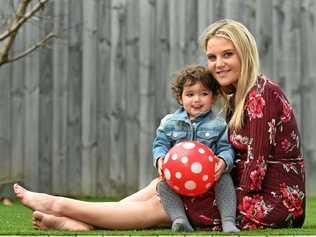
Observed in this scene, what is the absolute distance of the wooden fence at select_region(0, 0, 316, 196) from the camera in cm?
741

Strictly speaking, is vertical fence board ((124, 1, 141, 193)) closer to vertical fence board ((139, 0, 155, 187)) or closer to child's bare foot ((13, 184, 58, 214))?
vertical fence board ((139, 0, 155, 187))

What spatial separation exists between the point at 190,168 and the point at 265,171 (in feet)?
1.26

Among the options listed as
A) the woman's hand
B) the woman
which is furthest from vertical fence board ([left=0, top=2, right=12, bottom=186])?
the woman's hand

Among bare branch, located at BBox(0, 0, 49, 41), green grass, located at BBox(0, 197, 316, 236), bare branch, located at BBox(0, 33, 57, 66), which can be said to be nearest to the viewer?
green grass, located at BBox(0, 197, 316, 236)

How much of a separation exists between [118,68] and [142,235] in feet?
10.6

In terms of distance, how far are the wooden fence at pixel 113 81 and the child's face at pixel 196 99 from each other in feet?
8.51

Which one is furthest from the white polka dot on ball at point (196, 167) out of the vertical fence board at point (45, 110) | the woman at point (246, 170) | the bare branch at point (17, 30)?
the vertical fence board at point (45, 110)

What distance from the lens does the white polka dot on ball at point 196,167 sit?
454 cm

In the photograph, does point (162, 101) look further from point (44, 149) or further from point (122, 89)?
point (44, 149)

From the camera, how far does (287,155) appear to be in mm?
4723

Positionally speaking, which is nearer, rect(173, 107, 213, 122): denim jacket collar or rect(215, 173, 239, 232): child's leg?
rect(215, 173, 239, 232): child's leg

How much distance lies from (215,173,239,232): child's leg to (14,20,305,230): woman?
0.18 feet

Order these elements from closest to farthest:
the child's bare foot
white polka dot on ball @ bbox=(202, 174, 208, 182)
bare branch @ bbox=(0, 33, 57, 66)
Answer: white polka dot on ball @ bbox=(202, 174, 208, 182) < the child's bare foot < bare branch @ bbox=(0, 33, 57, 66)

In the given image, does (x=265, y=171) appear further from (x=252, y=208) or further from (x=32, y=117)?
(x=32, y=117)
